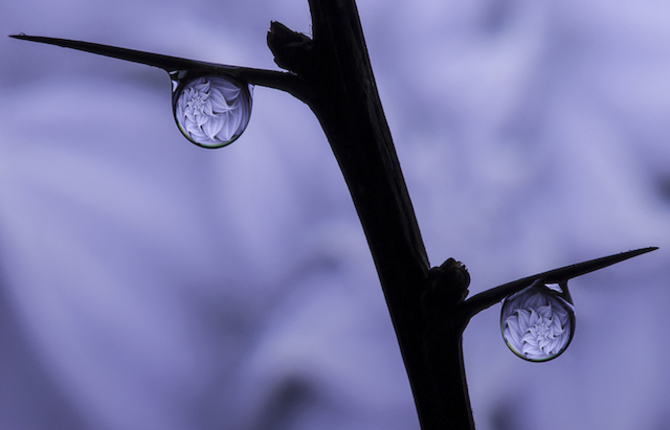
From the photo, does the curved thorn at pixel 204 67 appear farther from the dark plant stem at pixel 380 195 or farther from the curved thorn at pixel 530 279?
the curved thorn at pixel 530 279

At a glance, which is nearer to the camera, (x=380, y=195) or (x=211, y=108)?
(x=380, y=195)

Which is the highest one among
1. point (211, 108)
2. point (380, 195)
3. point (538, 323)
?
point (211, 108)

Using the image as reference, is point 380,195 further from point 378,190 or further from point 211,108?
point 211,108

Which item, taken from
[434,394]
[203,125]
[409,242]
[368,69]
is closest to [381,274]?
[409,242]

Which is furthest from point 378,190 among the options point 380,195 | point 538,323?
point 538,323

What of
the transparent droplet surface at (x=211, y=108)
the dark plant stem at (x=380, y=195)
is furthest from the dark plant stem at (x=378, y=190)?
the transparent droplet surface at (x=211, y=108)

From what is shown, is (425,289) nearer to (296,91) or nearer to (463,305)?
(463,305)

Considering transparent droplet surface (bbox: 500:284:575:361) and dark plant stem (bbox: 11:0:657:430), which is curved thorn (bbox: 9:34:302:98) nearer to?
dark plant stem (bbox: 11:0:657:430)

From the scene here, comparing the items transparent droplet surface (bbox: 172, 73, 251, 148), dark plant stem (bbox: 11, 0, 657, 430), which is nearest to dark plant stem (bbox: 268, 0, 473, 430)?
dark plant stem (bbox: 11, 0, 657, 430)
